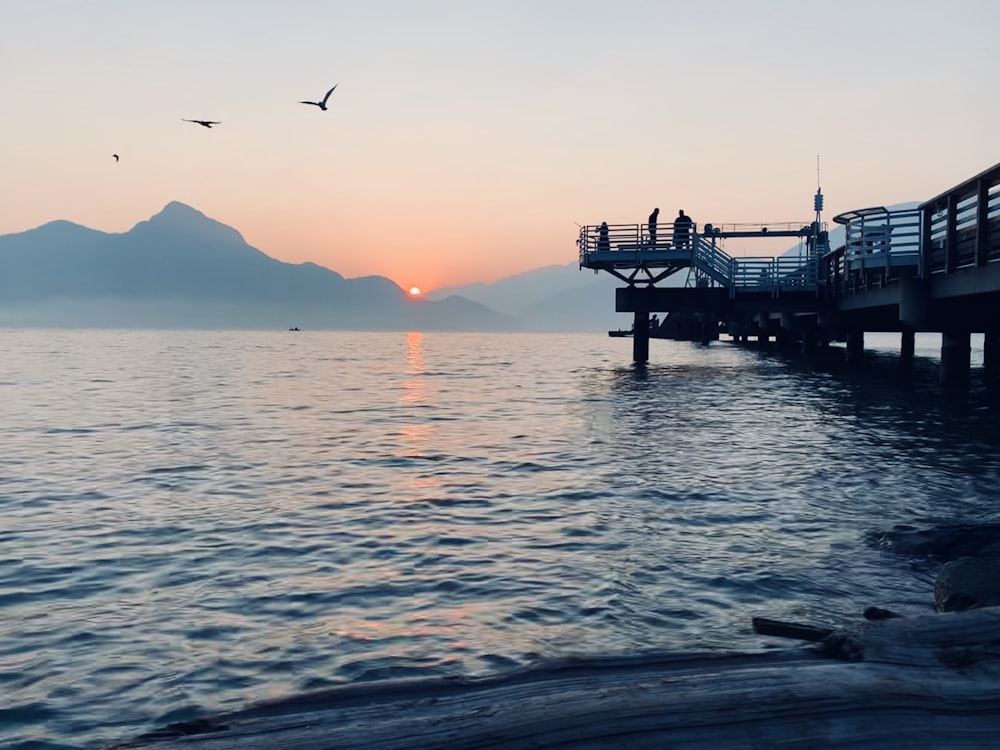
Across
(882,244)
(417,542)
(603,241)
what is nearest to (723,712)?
(417,542)

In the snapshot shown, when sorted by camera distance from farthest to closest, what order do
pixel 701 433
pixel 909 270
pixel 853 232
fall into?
pixel 853 232 < pixel 909 270 < pixel 701 433

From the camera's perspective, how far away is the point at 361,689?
4.65 m

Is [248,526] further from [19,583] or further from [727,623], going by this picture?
[727,623]

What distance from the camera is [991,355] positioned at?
1249 inches

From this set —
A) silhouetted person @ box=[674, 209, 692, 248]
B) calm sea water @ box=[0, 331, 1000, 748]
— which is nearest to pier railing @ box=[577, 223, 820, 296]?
silhouetted person @ box=[674, 209, 692, 248]

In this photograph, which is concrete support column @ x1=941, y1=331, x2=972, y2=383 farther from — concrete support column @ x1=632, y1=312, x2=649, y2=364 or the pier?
concrete support column @ x1=632, y1=312, x2=649, y2=364

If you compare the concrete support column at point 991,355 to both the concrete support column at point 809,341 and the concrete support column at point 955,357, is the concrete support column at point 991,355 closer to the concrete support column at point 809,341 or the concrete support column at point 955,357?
the concrete support column at point 955,357

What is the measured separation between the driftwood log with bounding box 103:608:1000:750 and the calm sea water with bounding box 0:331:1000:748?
191 centimetres

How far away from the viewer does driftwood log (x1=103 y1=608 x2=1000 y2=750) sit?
3.32 metres

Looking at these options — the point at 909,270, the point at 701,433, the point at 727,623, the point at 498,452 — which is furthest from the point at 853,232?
the point at 727,623

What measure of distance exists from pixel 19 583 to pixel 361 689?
4781 mm

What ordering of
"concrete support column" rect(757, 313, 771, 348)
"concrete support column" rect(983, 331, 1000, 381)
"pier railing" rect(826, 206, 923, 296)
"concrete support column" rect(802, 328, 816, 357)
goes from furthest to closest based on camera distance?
"concrete support column" rect(757, 313, 771, 348)
"concrete support column" rect(802, 328, 816, 357)
"concrete support column" rect(983, 331, 1000, 381)
"pier railing" rect(826, 206, 923, 296)

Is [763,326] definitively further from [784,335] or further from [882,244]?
[882,244]

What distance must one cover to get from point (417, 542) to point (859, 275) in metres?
25.7
